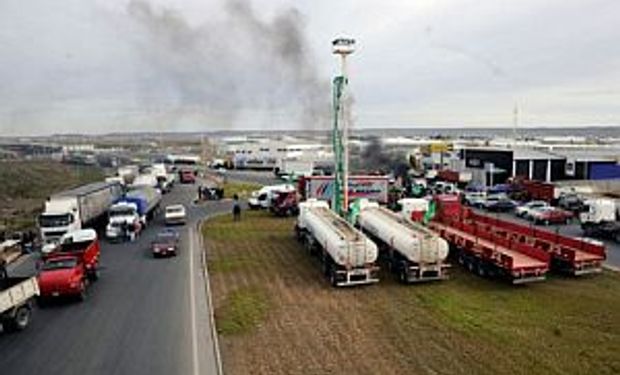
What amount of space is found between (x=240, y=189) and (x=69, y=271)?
44829mm

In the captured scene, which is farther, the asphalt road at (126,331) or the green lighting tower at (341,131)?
the green lighting tower at (341,131)

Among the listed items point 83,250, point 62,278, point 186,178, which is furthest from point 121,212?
point 186,178

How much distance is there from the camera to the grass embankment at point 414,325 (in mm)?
15789

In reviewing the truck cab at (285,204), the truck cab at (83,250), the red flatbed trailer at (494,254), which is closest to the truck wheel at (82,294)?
the truck cab at (83,250)

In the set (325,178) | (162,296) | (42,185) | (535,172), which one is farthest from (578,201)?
(42,185)

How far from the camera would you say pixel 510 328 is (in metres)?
18.5

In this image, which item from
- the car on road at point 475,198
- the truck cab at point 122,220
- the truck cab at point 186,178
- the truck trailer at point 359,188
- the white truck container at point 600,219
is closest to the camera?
the white truck container at point 600,219

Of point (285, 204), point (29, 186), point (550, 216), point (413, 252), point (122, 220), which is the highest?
point (413, 252)

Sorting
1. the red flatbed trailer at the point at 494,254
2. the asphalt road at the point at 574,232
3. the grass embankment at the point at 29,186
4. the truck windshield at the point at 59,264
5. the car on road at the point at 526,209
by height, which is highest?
the truck windshield at the point at 59,264

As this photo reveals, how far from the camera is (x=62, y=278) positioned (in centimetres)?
2256

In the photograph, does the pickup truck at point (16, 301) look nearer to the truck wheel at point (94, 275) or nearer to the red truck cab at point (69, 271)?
the red truck cab at point (69, 271)

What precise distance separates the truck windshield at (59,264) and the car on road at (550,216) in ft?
100

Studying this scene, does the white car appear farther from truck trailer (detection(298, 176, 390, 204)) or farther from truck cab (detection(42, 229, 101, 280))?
truck cab (detection(42, 229, 101, 280))

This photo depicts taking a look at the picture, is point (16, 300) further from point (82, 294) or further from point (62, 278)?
point (82, 294)
